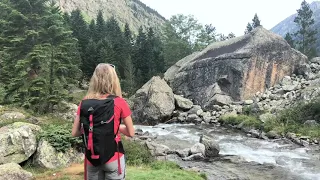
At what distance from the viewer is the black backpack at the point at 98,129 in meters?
4.68

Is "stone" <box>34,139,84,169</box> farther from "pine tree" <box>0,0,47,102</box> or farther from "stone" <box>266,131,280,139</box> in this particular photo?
"stone" <box>266,131,280,139</box>

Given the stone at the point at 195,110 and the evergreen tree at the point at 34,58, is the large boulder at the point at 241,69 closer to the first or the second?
the stone at the point at 195,110

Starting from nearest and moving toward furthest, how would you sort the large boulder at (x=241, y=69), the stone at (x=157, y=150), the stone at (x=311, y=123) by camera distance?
1. the stone at (x=157, y=150)
2. the stone at (x=311, y=123)
3. the large boulder at (x=241, y=69)

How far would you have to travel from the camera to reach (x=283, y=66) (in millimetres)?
→ 41250

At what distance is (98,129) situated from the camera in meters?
4.68

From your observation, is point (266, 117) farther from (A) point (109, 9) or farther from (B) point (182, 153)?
(A) point (109, 9)

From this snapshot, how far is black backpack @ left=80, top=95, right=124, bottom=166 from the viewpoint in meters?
Answer: 4.68

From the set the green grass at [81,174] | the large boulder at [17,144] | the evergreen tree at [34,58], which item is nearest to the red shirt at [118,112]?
the green grass at [81,174]

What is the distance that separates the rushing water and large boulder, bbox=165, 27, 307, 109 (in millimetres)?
11222

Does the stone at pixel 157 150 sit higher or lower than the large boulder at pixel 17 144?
lower

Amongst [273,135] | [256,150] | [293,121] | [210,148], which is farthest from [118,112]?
[293,121]

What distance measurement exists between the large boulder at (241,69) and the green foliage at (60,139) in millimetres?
25518

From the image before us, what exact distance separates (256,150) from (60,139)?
12368 millimetres

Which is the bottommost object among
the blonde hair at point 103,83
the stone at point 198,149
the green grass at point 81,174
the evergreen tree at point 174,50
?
the stone at point 198,149
